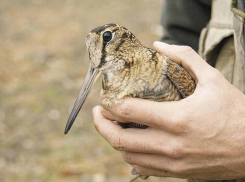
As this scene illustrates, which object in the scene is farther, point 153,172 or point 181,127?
point 153,172

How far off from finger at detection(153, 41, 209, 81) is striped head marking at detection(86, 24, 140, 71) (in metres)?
0.20

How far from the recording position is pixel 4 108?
17.1ft

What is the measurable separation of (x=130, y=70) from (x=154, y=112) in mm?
332

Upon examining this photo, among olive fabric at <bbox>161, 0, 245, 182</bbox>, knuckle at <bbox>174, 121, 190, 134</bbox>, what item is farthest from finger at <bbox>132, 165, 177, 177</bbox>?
olive fabric at <bbox>161, 0, 245, 182</bbox>

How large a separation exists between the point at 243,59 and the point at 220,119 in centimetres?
38

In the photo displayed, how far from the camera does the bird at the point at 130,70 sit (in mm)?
1866

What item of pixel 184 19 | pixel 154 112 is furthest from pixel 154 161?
pixel 184 19

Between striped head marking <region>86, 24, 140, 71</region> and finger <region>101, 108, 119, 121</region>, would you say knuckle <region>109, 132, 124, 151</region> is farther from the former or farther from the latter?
striped head marking <region>86, 24, 140, 71</region>

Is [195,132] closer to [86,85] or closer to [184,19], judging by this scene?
[86,85]

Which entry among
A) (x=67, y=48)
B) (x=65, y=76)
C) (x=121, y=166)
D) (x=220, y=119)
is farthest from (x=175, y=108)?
(x=67, y=48)

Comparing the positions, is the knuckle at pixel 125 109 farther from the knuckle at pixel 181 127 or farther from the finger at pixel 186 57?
the finger at pixel 186 57

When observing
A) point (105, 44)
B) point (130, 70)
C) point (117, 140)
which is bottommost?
point (117, 140)

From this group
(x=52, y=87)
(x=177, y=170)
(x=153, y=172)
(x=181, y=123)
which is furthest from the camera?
(x=52, y=87)

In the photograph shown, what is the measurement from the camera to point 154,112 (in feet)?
5.42
